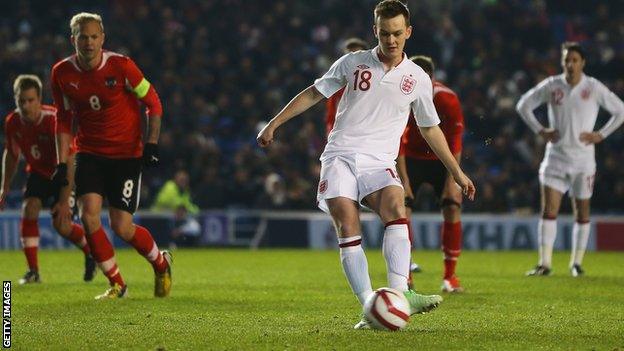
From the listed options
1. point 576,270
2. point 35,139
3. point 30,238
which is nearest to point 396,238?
point 35,139

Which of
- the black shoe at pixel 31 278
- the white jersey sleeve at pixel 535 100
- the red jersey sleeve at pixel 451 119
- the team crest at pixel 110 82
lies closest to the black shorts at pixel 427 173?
the red jersey sleeve at pixel 451 119

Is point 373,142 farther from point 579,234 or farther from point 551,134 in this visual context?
point 579,234

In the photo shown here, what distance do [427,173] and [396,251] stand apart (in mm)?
3990

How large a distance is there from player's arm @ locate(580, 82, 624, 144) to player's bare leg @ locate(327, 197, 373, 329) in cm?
666

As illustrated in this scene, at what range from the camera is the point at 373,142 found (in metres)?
8.12

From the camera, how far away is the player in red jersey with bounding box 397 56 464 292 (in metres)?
11.4

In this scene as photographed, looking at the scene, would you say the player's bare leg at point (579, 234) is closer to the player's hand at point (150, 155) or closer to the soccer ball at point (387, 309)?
the player's hand at point (150, 155)

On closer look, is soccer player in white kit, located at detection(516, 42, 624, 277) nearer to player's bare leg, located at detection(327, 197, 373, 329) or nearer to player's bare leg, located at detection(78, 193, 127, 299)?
player's bare leg, located at detection(78, 193, 127, 299)

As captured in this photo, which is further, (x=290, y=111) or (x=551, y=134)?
(x=551, y=134)

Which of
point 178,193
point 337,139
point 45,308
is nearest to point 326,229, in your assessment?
point 178,193

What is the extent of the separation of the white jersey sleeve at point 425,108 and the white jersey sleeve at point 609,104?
6.25 meters

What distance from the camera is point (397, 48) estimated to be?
801 cm

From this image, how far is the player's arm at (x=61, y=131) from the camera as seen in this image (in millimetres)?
10219
